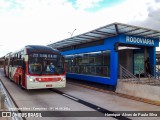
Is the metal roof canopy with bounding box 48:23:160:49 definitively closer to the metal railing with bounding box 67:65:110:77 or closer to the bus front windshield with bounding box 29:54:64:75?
the metal railing with bounding box 67:65:110:77

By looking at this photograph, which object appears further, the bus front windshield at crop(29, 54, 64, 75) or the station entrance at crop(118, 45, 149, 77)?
the station entrance at crop(118, 45, 149, 77)

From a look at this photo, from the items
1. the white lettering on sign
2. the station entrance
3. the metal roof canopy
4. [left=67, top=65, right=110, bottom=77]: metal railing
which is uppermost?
the metal roof canopy

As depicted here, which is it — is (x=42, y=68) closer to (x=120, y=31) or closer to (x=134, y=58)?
(x=120, y=31)

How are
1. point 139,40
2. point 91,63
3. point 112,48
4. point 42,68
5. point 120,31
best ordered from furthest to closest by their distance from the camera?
point 91,63 < point 139,40 < point 112,48 < point 120,31 < point 42,68

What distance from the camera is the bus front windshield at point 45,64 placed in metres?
14.3

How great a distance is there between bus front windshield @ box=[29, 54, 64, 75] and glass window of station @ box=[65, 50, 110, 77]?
11.3ft

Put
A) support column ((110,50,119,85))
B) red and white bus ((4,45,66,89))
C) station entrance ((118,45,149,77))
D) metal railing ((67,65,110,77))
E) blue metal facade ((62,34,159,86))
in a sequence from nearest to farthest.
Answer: red and white bus ((4,45,66,89)), support column ((110,50,119,85)), blue metal facade ((62,34,159,86)), metal railing ((67,65,110,77)), station entrance ((118,45,149,77))

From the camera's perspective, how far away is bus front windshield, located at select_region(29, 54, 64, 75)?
14.3m

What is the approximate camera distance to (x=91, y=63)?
1922 cm

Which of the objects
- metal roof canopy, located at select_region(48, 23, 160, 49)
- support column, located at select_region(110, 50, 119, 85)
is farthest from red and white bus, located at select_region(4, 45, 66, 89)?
support column, located at select_region(110, 50, 119, 85)

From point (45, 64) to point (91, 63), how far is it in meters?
5.57

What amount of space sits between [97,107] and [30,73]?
17.3 ft

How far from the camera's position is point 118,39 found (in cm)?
1571

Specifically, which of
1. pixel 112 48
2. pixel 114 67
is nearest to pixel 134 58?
pixel 112 48
